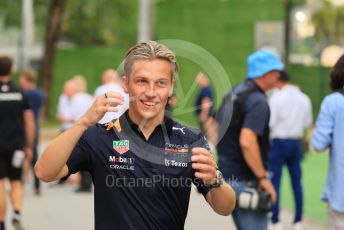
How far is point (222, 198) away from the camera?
3.77 m

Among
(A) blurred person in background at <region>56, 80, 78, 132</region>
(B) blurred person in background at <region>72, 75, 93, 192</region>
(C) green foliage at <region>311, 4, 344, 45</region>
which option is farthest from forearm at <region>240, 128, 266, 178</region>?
(C) green foliage at <region>311, 4, 344, 45</region>

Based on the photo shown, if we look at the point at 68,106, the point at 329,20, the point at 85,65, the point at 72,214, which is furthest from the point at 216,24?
the point at 329,20

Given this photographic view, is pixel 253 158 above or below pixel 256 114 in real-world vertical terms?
below

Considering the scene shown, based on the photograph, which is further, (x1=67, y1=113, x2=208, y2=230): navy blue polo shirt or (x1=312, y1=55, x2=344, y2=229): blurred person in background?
(x1=312, y1=55, x2=344, y2=229): blurred person in background

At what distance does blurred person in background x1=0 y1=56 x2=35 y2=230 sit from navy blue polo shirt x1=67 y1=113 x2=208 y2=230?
574 centimetres

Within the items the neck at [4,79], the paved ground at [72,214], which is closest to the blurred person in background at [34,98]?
the paved ground at [72,214]

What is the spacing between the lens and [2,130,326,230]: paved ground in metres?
10.1

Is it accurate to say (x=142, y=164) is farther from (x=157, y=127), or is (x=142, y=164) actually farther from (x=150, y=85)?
(x=150, y=85)

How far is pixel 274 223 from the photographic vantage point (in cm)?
982

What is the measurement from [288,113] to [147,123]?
6.58 m

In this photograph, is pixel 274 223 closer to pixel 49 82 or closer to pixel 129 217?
pixel 129 217

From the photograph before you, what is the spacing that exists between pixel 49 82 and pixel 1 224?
1955 cm

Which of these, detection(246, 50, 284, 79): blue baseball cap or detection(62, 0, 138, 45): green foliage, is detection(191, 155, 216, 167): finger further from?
detection(62, 0, 138, 45): green foliage

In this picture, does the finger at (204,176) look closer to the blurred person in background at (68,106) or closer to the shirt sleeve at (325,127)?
the shirt sleeve at (325,127)
